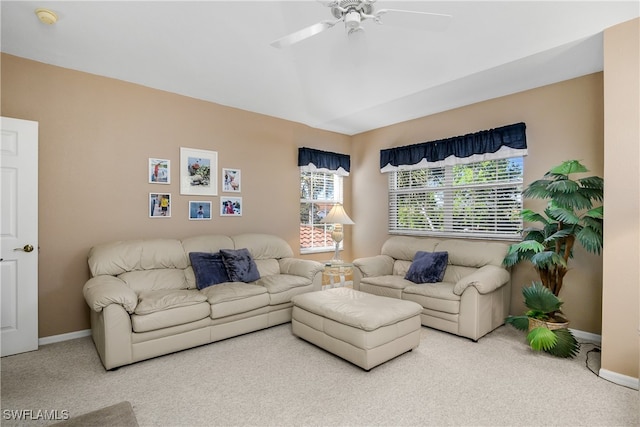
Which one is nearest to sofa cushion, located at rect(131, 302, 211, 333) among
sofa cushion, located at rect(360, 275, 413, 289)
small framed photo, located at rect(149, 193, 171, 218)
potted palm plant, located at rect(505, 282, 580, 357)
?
small framed photo, located at rect(149, 193, 171, 218)

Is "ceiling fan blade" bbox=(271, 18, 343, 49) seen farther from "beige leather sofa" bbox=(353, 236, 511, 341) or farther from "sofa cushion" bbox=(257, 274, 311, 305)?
"beige leather sofa" bbox=(353, 236, 511, 341)

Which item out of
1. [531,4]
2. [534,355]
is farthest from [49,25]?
[534,355]

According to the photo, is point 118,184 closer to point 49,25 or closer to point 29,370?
point 49,25

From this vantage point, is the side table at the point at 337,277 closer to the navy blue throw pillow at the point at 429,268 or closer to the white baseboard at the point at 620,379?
the navy blue throw pillow at the point at 429,268

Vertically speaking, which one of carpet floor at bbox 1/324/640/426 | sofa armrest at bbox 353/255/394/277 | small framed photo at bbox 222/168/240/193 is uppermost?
small framed photo at bbox 222/168/240/193

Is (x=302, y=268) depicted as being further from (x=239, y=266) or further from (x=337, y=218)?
(x=337, y=218)

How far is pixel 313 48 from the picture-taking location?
3338 mm

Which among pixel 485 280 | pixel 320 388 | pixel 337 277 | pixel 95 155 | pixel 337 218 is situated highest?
pixel 95 155

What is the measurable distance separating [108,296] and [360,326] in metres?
2.00

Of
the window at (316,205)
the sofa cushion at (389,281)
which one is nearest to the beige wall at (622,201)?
the sofa cushion at (389,281)

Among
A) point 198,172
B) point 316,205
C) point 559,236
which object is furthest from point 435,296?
point 198,172

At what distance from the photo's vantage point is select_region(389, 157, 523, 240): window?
3.94 metres

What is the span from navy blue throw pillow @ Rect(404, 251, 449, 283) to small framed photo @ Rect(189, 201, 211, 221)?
2.65 metres

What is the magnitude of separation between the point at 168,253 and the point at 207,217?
790mm
